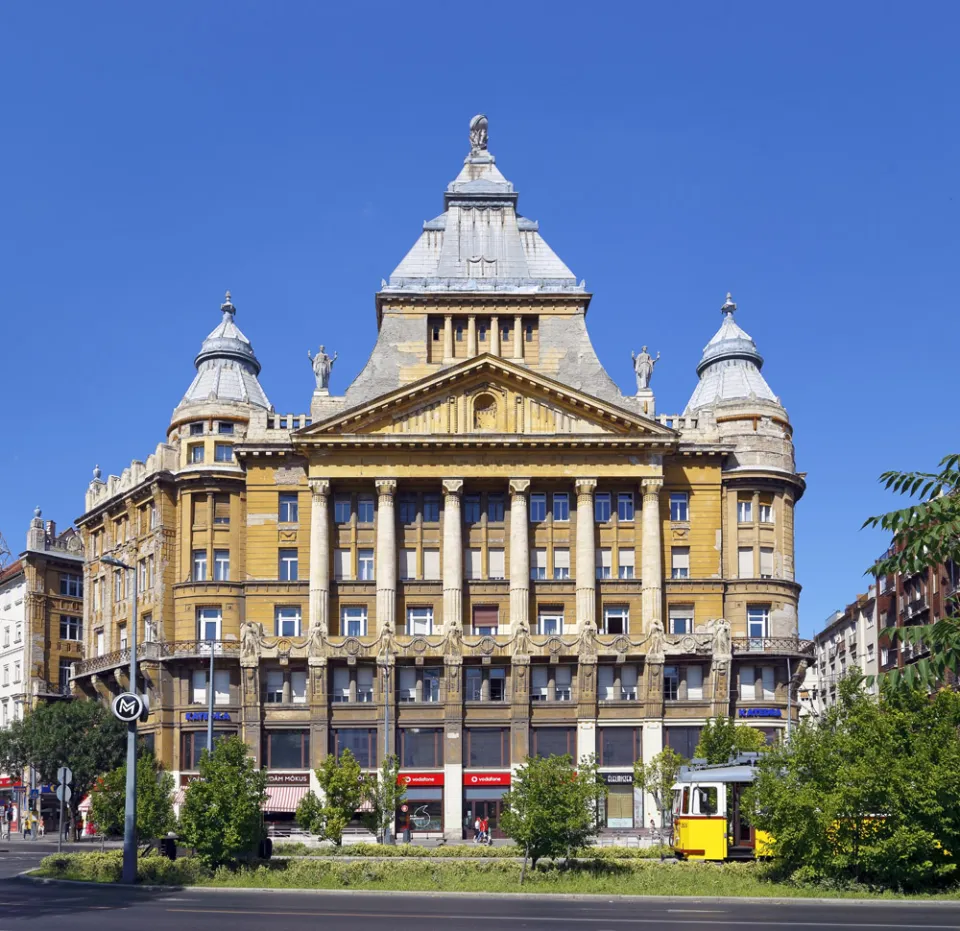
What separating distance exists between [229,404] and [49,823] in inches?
1405

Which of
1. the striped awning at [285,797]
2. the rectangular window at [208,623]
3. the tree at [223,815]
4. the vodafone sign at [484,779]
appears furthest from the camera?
the rectangular window at [208,623]

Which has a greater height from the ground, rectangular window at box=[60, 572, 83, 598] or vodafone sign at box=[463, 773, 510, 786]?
rectangular window at box=[60, 572, 83, 598]

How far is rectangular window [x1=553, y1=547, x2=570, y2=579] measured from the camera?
8931 cm

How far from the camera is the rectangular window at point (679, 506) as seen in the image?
298 feet

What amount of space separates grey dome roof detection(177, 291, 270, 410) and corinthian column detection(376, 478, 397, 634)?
13.4m

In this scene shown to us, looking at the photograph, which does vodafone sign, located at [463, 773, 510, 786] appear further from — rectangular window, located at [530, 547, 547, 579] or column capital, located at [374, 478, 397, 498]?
column capital, located at [374, 478, 397, 498]

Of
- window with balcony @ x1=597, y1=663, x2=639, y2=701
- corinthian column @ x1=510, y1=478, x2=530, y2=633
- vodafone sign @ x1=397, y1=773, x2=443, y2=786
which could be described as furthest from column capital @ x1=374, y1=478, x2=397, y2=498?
vodafone sign @ x1=397, y1=773, x2=443, y2=786

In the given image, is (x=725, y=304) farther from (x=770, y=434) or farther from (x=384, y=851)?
(x=384, y=851)

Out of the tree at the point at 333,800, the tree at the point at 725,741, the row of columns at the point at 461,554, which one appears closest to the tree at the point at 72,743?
the row of columns at the point at 461,554

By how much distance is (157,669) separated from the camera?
3548 inches

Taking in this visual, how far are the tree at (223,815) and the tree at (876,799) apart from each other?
1649 centimetres

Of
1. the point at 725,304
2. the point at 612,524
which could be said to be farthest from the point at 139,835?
the point at 725,304

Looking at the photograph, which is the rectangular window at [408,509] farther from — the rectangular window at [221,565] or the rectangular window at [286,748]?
the rectangular window at [286,748]

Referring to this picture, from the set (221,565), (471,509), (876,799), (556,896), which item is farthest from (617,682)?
(876,799)
